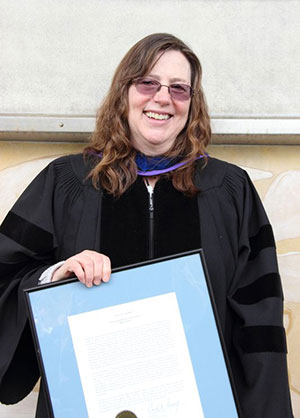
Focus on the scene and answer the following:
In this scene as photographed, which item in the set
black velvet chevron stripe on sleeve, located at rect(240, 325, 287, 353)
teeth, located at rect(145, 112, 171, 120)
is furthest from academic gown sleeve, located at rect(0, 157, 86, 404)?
black velvet chevron stripe on sleeve, located at rect(240, 325, 287, 353)

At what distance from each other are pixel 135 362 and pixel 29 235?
650mm

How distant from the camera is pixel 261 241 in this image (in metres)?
1.98

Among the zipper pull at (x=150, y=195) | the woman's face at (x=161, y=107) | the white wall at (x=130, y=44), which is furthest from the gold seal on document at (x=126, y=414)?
the white wall at (x=130, y=44)

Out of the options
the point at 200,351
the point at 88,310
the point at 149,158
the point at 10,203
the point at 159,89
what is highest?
the point at 159,89

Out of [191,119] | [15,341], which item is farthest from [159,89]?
[15,341]

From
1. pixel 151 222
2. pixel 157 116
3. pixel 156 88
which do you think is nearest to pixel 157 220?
pixel 151 222

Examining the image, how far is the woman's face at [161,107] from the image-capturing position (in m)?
1.92

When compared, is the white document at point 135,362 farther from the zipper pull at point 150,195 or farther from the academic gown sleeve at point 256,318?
the zipper pull at point 150,195

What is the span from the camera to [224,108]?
2432 mm

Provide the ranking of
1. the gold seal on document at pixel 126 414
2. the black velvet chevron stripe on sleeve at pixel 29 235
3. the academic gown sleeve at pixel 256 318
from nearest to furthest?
the gold seal on document at pixel 126 414 < the academic gown sleeve at pixel 256 318 < the black velvet chevron stripe on sleeve at pixel 29 235

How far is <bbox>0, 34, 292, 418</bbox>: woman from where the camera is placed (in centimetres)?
184

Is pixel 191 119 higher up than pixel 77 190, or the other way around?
pixel 191 119

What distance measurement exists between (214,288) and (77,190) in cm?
65

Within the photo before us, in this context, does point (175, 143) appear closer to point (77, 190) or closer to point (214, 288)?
point (77, 190)
